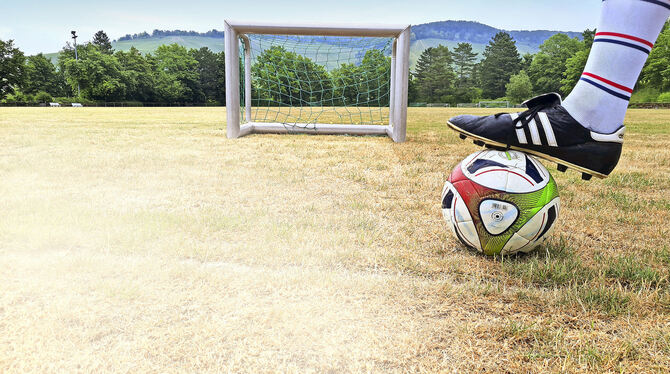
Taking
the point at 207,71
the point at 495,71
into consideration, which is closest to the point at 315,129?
the point at 207,71

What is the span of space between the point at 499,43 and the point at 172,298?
59714 mm

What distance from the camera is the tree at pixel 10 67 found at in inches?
1586

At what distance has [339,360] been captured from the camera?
1.21 meters

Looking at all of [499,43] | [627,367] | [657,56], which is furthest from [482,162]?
[499,43]

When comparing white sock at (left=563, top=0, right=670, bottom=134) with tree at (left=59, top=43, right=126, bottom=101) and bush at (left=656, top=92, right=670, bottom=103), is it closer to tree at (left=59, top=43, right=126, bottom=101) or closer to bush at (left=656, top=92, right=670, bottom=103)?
bush at (left=656, top=92, right=670, bottom=103)

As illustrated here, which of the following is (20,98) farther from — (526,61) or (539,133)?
(526,61)

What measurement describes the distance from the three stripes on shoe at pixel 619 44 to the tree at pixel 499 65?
54362 millimetres

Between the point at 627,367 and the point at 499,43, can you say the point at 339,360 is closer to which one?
the point at 627,367

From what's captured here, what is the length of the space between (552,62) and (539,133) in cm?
5636

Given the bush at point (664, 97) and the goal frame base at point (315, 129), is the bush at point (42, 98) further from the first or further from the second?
the bush at point (664, 97)

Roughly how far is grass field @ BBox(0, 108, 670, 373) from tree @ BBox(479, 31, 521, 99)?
5371 cm

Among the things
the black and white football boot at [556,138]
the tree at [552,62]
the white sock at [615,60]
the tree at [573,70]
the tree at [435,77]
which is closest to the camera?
the white sock at [615,60]

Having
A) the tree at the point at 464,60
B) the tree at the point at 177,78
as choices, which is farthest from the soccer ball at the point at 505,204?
the tree at the point at 464,60

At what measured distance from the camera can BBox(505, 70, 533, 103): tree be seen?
158 feet
